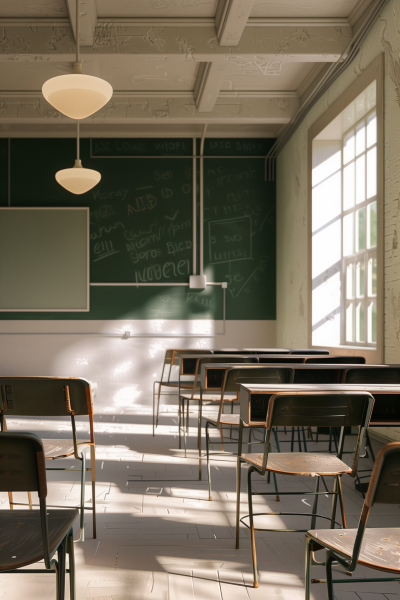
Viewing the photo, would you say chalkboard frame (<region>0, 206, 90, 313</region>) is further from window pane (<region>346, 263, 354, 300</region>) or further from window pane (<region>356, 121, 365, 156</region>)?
window pane (<region>356, 121, 365, 156</region>)

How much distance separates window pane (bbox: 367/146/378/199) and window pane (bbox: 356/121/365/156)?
8.2 inches

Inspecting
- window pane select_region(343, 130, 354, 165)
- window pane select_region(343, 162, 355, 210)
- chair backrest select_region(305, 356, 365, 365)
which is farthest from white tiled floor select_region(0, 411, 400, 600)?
window pane select_region(343, 130, 354, 165)

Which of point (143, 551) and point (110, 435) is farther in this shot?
point (110, 435)

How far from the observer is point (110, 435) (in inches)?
213

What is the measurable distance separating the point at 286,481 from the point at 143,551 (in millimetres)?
1500

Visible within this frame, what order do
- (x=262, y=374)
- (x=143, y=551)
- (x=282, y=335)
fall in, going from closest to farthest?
(x=143, y=551) < (x=262, y=374) < (x=282, y=335)

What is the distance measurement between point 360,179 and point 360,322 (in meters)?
1.49

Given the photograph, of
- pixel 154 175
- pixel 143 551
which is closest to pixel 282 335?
pixel 154 175

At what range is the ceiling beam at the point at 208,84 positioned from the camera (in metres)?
5.67

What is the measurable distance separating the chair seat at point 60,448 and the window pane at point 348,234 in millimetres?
4293

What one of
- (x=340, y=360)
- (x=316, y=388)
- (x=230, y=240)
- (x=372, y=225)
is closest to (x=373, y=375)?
(x=340, y=360)

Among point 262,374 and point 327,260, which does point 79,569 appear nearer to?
point 262,374

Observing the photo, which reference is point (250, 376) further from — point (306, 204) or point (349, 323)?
point (306, 204)

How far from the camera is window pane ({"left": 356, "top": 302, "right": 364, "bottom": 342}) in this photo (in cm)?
581
